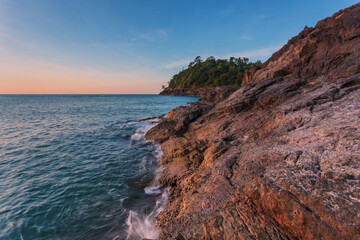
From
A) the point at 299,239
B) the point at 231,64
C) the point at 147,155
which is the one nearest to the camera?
the point at 299,239

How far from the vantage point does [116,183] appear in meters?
9.44

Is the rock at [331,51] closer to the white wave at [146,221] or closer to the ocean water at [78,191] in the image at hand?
the white wave at [146,221]

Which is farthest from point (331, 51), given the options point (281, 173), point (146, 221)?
point (146, 221)

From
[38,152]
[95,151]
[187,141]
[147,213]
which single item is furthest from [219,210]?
[38,152]

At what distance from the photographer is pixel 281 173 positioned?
15.5 feet

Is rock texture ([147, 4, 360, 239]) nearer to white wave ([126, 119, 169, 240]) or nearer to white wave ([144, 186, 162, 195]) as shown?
white wave ([126, 119, 169, 240])

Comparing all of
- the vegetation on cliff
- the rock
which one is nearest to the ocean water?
the rock

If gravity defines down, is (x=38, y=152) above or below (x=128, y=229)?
above

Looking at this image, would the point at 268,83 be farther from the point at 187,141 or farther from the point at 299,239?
the point at 299,239

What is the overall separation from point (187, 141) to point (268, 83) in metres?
10.4

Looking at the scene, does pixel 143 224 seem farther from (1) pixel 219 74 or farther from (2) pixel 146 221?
(1) pixel 219 74

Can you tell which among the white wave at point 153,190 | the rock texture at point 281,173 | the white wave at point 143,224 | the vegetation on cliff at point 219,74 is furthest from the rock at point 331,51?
the vegetation on cliff at point 219,74

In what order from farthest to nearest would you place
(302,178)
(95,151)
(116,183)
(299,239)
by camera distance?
(95,151), (116,183), (302,178), (299,239)

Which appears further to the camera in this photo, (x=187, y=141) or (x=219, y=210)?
(x=187, y=141)
